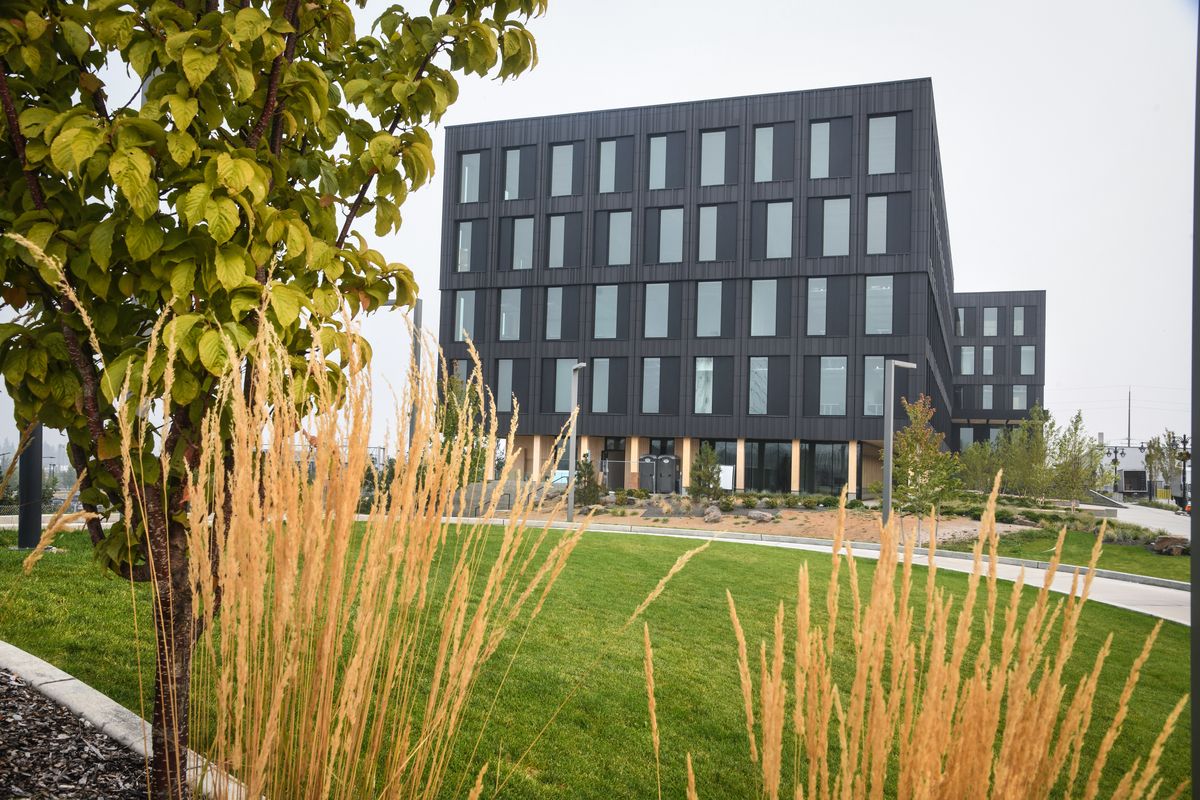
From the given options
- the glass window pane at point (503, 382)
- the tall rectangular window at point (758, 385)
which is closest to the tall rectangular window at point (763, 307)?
the tall rectangular window at point (758, 385)

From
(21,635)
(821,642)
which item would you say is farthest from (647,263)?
(821,642)

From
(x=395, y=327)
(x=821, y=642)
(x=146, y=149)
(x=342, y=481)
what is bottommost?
(x=821, y=642)

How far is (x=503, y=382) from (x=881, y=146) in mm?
18655

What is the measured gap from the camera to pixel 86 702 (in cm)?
302

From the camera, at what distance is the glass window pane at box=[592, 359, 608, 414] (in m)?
34.6

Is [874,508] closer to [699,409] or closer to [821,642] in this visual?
[699,409]

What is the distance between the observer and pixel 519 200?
36.4 m

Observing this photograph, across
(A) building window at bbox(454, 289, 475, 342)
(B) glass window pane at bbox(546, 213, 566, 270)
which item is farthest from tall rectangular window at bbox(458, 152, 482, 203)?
(A) building window at bbox(454, 289, 475, 342)

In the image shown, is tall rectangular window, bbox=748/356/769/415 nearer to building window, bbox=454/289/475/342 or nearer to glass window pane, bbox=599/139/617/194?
glass window pane, bbox=599/139/617/194

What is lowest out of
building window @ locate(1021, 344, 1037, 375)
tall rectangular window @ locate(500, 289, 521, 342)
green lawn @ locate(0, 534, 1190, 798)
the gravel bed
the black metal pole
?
green lawn @ locate(0, 534, 1190, 798)

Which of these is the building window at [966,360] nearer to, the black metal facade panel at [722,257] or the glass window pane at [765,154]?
the black metal facade panel at [722,257]

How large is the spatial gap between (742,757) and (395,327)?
2.73 m

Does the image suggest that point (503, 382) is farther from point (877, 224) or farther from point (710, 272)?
point (877, 224)

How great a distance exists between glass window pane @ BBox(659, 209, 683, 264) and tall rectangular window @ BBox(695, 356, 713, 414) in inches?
180
